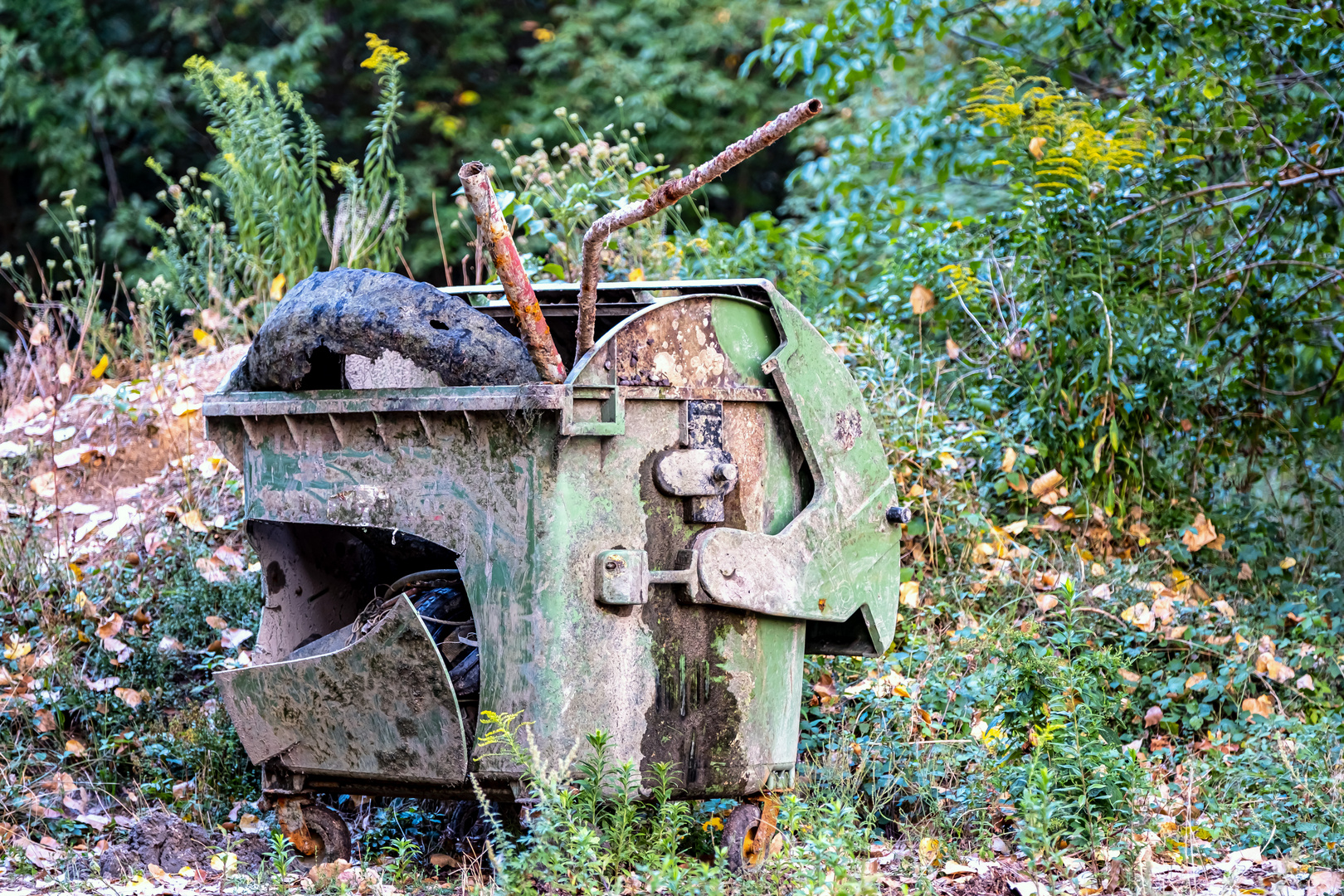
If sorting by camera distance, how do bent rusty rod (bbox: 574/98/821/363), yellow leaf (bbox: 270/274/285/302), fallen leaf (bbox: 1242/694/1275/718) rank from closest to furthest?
bent rusty rod (bbox: 574/98/821/363) < fallen leaf (bbox: 1242/694/1275/718) < yellow leaf (bbox: 270/274/285/302)

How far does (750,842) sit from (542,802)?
2.61 ft

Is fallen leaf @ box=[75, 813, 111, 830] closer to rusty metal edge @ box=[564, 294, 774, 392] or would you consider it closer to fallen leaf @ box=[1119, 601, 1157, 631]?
rusty metal edge @ box=[564, 294, 774, 392]

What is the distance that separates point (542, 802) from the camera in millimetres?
2992

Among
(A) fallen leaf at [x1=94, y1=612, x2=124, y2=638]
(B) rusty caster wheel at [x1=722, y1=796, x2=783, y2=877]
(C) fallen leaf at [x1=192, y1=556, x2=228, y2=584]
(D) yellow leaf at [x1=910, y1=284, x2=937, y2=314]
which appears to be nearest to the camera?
(B) rusty caster wheel at [x1=722, y1=796, x2=783, y2=877]

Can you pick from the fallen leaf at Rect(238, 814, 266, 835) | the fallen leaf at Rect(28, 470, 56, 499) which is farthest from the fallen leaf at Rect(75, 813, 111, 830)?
the fallen leaf at Rect(28, 470, 56, 499)

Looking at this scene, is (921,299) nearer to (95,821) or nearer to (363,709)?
(363,709)

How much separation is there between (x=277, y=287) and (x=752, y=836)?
4.20 meters

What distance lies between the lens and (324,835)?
12.1 ft

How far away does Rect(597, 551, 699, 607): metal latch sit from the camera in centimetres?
320

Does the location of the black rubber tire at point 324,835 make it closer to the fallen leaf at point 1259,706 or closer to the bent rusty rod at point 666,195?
the bent rusty rod at point 666,195

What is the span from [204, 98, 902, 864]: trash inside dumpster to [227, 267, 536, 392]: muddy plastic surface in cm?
6

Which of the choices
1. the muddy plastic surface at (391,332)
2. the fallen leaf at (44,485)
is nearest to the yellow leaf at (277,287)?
the fallen leaf at (44,485)

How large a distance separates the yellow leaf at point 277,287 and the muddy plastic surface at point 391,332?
131 inches

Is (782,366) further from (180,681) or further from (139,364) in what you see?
(139,364)
